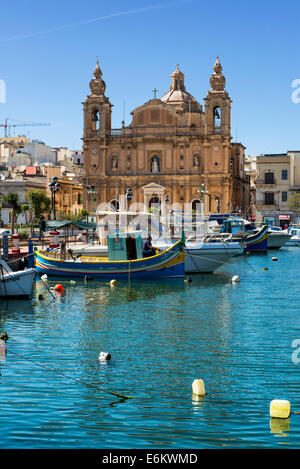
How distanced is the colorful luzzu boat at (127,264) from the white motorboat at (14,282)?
6.93m

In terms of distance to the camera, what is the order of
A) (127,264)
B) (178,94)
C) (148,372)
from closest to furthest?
1. (148,372)
2. (127,264)
3. (178,94)

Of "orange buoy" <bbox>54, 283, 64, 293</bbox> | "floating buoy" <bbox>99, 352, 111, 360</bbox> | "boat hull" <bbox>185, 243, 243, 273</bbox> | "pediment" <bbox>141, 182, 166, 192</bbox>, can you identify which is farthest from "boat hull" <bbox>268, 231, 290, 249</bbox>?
"floating buoy" <bbox>99, 352, 111, 360</bbox>

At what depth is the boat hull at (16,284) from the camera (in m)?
23.6

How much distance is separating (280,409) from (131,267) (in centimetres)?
1981

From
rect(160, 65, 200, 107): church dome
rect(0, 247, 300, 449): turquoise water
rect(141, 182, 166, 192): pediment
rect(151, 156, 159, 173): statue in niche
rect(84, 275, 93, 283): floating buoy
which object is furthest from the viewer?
rect(160, 65, 200, 107): church dome

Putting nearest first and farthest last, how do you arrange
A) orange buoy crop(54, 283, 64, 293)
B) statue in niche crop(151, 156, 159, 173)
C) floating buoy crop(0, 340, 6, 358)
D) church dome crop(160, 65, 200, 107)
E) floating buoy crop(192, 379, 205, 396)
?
floating buoy crop(192, 379, 205, 396)
floating buoy crop(0, 340, 6, 358)
orange buoy crop(54, 283, 64, 293)
statue in niche crop(151, 156, 159, 173)
church dome crop(160, 65, 200, 107)

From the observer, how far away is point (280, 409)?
1102 cm

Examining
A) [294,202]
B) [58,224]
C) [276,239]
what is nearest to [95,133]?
[294,202]

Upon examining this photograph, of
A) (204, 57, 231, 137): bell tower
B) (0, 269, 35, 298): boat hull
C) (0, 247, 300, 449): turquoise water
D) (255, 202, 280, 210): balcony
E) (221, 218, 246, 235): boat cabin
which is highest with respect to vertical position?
(204, 57, 231, 137): bell tower

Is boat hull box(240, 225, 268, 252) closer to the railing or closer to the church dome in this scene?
the railing

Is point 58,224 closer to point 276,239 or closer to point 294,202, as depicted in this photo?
point 276,239

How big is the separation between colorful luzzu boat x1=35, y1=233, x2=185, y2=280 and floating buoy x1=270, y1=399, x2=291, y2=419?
1913 cm

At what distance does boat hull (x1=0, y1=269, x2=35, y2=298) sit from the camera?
2364 cm
